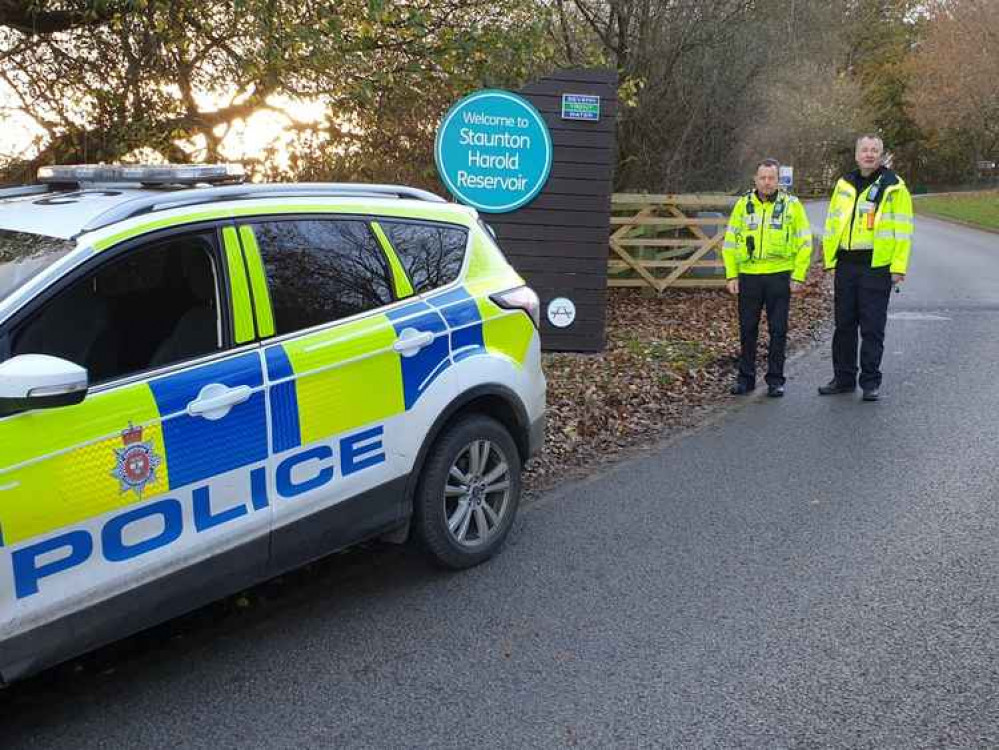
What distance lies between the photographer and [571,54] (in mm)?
13375

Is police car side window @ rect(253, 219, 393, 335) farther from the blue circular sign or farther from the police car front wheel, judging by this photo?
the blue circular sign

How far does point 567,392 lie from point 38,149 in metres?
4.75

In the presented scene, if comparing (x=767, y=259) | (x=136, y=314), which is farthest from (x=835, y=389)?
(x=136, y=314)

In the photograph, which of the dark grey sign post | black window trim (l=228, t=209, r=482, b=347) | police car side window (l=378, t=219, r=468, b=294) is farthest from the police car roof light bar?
the dark grey sign post

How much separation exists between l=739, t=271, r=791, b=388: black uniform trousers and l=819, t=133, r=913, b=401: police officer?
1.34 ft

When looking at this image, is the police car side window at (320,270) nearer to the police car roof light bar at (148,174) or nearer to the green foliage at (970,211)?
the police car roof light bar at (148,174)

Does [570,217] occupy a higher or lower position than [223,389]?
higher

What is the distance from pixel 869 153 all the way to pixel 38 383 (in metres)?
6.47

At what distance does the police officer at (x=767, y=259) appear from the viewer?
7.60m

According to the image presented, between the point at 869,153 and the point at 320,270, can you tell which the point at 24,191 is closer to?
the point at 320,270

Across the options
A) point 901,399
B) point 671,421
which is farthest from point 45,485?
point 901,399

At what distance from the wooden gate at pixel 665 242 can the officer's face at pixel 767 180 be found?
195 inches

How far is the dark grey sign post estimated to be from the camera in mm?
8469

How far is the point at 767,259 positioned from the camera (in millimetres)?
7691
